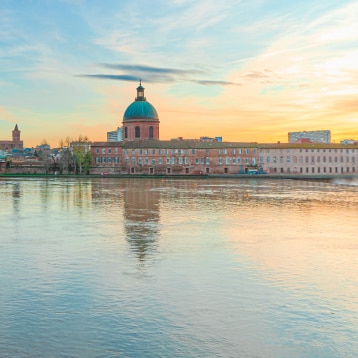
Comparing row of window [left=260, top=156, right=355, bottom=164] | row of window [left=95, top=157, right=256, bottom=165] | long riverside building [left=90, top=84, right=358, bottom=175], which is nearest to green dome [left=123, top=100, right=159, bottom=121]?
long riverside building [left=90, top=84, right=358, bottom=175]

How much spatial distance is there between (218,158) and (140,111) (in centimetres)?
2365

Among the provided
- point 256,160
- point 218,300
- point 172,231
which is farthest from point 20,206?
point 256,160

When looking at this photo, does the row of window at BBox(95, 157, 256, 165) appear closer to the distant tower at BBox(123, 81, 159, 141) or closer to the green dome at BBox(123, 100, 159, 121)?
the distant tower at BBox(123, 81, 159, 141)

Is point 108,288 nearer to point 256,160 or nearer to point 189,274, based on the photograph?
point 189,274

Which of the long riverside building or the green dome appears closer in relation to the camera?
the long riverside building

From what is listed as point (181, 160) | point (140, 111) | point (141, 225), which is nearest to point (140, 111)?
point (140, 111)

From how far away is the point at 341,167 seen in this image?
422 ft

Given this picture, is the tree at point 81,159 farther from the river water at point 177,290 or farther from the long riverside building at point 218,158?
the river water at point 177,290

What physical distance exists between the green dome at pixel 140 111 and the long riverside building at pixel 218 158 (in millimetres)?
6550

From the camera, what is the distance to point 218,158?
407ft

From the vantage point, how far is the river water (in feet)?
32.9

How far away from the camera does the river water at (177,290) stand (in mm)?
10023

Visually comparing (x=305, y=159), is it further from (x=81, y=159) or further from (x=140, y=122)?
(x=81, y=159)

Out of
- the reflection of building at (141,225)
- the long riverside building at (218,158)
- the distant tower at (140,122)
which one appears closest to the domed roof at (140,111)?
the distant tower at (140,122)
